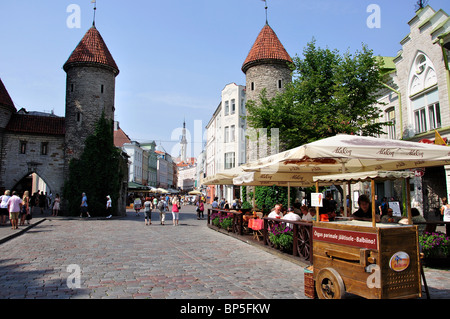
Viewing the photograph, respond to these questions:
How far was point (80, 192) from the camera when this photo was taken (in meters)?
29.0

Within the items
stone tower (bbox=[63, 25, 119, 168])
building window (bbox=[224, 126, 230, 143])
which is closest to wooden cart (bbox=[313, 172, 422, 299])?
stone tower (bbox=[63, 25, 119, 168])

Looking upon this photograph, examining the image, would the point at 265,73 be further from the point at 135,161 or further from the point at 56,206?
the point at 135,161

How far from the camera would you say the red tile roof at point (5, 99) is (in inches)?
1192

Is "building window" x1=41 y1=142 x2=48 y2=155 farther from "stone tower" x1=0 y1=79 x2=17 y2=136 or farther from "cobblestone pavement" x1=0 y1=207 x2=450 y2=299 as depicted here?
"cobblestone pavement" x1=0 y1=207 x2=450 y2=299

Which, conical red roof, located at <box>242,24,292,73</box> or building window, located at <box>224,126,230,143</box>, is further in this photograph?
building window, located at <box>224,126,230,143</box>

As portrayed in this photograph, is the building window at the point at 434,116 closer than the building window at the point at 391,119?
Yes

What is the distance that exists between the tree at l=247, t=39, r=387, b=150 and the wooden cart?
14.3 m

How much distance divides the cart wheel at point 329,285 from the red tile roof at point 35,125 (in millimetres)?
30667

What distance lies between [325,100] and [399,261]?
1736 centimetres

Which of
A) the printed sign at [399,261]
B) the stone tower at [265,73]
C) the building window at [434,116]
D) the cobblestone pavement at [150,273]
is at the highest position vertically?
the stone tower at [265,73]

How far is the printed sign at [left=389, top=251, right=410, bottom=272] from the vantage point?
4863mm

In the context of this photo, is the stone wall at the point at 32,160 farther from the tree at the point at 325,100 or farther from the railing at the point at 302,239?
the railing at the point at 302,239

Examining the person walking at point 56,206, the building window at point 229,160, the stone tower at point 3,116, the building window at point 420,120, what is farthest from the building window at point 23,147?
the building window at point 420,120
